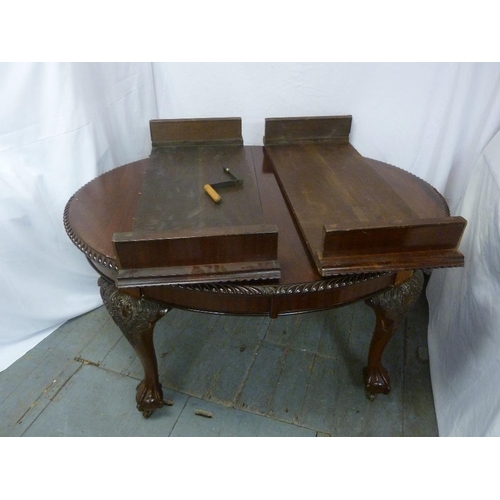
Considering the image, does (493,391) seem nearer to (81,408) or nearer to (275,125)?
(275,125)

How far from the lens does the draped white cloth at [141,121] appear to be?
3.06ft

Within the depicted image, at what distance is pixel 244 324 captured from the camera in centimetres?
125

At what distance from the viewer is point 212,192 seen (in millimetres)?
748

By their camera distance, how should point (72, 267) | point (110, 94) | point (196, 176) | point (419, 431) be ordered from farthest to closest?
1. point (72, 267)
2. point (110, 94)
3. point (419, 431)
4. point (196, 176)

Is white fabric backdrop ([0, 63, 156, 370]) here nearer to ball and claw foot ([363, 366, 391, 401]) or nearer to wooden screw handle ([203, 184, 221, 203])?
wooden screw handle ([203, 184, 221, 203])

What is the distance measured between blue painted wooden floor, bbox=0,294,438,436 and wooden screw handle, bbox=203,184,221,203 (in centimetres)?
57

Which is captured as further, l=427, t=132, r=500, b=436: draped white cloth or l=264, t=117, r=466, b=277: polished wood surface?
l=427, t=132, r=500, b=436: draped white cloth

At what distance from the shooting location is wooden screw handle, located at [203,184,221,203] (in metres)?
0.73

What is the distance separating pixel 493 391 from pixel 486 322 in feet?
0.50

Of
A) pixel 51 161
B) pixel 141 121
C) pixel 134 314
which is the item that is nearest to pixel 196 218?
pixel 134 314

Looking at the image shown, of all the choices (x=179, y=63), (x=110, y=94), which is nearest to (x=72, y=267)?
(x=110, y=94)

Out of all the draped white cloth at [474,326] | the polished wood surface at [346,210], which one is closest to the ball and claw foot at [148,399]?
the polished wood surface at [346,210]

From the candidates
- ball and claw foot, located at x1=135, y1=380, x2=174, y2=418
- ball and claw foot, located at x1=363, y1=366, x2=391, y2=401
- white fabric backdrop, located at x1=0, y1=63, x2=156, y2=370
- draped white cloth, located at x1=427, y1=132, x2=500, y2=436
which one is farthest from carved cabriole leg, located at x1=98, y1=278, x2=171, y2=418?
draped white cloth, located at x1=427, y1=132, x2=500, y2=436

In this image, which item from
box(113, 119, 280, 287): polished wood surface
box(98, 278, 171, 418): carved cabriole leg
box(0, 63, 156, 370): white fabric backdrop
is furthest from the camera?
box(0, 63, 156, 370): white fabric backdrop
